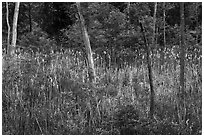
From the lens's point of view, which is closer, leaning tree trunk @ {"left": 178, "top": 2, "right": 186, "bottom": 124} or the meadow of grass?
the meadow of grass

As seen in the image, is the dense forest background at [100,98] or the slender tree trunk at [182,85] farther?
the slender tree trunk at [182,85]

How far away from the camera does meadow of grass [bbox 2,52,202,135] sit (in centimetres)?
432

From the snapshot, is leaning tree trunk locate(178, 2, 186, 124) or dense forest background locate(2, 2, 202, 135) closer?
dense forest background locate(2, 2, 202, 135)

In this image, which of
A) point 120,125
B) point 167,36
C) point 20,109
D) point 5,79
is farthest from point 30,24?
point 120,125

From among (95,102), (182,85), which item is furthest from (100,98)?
(182,85)

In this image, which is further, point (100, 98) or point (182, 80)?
point (100, 98)

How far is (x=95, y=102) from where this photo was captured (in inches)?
187

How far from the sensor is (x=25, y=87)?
5.37 meters

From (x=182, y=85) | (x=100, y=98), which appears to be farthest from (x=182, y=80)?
(x=100, y=98)

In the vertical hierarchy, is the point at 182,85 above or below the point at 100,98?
above

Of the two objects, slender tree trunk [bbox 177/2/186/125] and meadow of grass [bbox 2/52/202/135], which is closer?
meadow of grass [bbox 2/52/202/135]

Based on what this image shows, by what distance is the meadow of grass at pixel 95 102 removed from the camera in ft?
14.2

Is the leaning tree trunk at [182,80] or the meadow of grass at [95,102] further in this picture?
the leaning tree trunk at [182,80]

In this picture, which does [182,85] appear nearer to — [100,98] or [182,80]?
[182,80]
